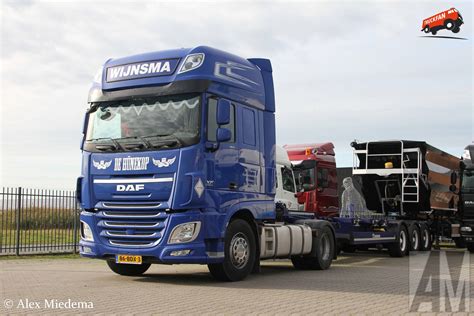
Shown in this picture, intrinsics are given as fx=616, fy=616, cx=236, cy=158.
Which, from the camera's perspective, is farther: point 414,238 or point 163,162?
point 414,238

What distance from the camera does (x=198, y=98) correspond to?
10141 millimetres

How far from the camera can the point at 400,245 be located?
60.4ft

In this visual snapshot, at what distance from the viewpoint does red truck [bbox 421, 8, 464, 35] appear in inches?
829

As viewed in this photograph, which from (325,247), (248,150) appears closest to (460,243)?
(325,247)

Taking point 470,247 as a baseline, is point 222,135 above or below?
above

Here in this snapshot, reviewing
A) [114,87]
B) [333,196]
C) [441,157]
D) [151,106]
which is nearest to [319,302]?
[151,106]

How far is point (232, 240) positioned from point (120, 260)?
6.32ft

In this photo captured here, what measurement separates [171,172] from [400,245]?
1066 centimetres

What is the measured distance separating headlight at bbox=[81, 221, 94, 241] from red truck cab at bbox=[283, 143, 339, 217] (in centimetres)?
721

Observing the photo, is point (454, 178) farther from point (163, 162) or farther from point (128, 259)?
point (128, 259)

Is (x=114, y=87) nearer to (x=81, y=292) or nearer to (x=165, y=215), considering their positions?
(x=165, y=215)

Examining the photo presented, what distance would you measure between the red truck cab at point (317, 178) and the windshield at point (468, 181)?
229 inches

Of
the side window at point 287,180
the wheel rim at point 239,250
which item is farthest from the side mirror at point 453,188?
the wheel rim at point 239,250

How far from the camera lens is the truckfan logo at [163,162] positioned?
990 cm
